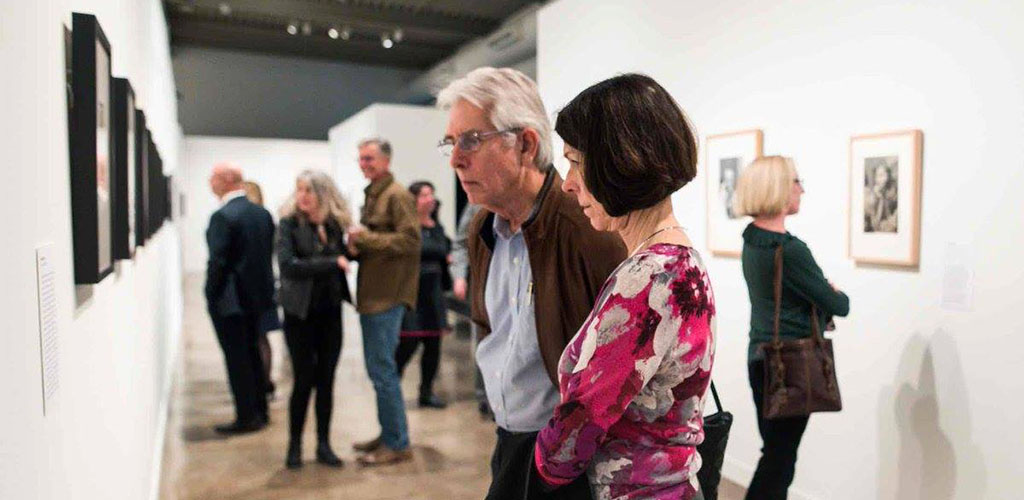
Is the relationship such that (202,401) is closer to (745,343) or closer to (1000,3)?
(745,343)

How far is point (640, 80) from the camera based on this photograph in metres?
1.34

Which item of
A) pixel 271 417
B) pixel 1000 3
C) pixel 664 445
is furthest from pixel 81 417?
pixel 271 417

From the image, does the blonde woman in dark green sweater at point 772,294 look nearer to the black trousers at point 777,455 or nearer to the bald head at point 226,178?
the black trousers at point 777,455

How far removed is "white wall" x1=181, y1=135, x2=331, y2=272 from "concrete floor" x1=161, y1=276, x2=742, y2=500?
30.5ft

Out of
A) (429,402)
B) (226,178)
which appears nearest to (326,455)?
(429,402)

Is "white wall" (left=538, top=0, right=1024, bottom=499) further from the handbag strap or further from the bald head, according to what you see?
the bald head

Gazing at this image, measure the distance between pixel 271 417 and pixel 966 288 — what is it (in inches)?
173

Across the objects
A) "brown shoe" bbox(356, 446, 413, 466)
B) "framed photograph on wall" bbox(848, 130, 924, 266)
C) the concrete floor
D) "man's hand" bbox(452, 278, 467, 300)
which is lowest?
the concrete floor

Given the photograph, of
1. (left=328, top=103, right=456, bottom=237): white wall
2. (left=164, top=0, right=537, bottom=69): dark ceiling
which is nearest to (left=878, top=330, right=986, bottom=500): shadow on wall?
(left=328, top=103, right=456, bottom=237): white wall

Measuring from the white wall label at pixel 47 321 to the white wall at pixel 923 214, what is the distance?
2.99 m

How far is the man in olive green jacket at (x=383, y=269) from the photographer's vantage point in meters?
4.05

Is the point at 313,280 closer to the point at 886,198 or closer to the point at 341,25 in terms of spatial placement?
the point at 886,198

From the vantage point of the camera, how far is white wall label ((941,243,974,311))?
285 cm

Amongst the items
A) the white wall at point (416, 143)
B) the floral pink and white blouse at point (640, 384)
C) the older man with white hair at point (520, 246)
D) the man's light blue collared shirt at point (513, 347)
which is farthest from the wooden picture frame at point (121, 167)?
the white wall at point (416, 143)
